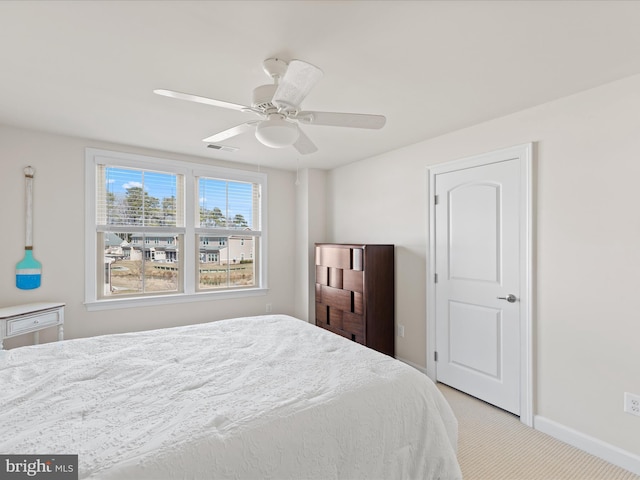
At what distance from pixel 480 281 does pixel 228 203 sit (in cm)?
313

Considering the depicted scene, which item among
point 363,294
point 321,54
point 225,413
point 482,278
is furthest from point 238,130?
point 482,278

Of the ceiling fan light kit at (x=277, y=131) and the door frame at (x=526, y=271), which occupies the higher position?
the ceiling fan light kit at (x=277, y=131)

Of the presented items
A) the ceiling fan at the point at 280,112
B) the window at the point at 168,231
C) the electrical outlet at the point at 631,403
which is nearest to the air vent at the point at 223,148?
the window at the point at 168,231

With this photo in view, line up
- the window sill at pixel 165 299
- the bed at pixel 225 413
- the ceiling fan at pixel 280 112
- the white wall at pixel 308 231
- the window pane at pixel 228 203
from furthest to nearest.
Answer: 1. the white wall at pixel 308 231
2. the window pane at pixel 228 203
3. the window sill at pixel 165 299
4. the ceiling fan at pixel 280 112
5. the bed at pixel 225 413

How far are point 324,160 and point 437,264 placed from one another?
192 cm

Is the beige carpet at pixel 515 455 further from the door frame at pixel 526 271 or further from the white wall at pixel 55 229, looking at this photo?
the white wall at pixel 55 229

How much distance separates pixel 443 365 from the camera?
3215mm

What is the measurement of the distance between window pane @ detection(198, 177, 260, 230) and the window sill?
876 millimetres

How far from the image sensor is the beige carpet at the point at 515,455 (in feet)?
6.55

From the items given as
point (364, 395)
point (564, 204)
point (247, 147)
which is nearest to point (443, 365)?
point (564, 204)

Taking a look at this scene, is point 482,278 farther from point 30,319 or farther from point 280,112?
point 30,319

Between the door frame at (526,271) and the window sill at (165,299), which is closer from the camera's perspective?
the door frame at (526,271)

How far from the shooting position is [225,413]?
132 cm

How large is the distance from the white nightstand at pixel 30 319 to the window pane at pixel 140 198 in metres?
1.03
